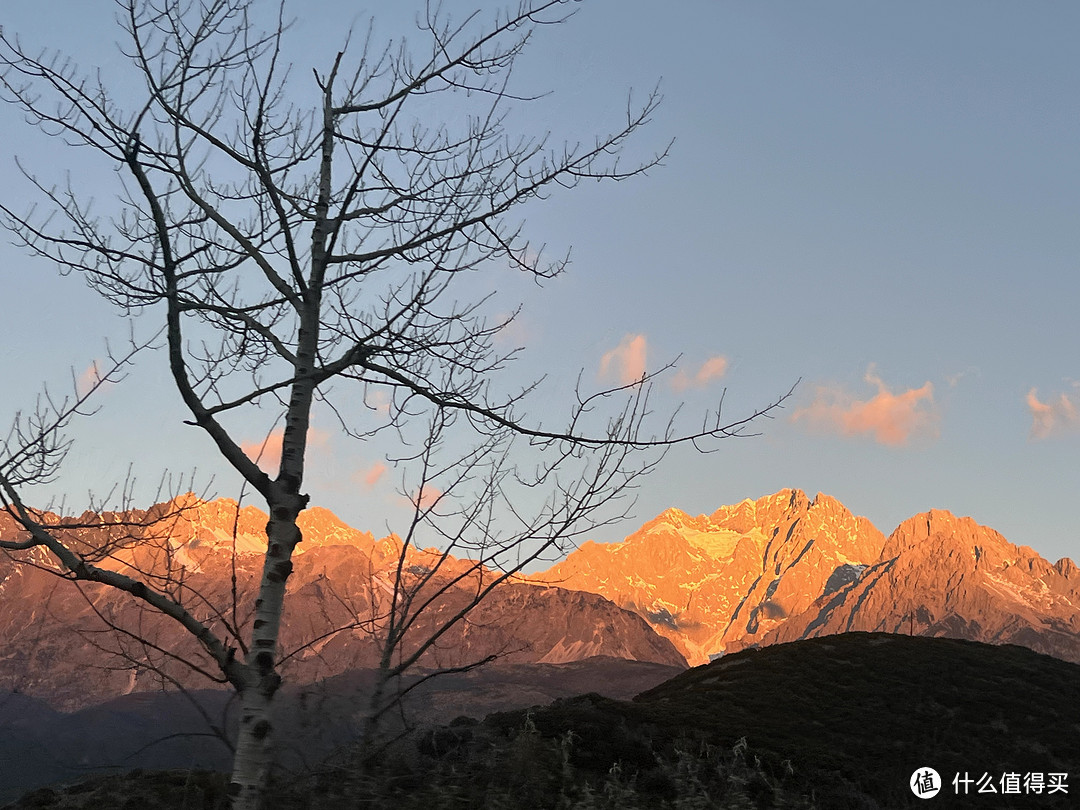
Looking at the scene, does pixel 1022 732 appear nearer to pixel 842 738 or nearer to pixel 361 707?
pixel 842 738

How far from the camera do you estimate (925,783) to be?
1983 centimetres

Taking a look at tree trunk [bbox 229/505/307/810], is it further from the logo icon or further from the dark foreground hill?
the logo icon

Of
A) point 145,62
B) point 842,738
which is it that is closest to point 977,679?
point 842,738

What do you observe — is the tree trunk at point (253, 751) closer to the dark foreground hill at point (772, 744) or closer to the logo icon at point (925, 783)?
the dark foreground hill at point (772, 744)

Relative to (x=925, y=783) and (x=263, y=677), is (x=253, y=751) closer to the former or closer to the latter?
(x=263, y=677)

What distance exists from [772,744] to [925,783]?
398cm

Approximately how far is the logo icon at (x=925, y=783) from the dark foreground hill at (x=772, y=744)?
0.24 m

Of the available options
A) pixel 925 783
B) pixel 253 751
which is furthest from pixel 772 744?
pixel 253 751

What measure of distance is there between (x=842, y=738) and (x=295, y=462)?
937 inches

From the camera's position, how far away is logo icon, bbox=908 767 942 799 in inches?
744

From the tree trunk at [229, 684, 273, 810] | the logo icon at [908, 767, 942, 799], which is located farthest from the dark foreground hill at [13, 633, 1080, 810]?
the tree trunk at [229, 684, 273, 810]

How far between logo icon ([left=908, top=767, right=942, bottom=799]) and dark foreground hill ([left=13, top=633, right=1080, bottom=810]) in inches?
9.6

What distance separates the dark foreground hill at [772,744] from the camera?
11.1m

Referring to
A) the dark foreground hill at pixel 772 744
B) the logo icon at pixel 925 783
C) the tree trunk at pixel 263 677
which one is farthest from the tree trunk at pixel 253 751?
the logo icon at pixel 925 783
